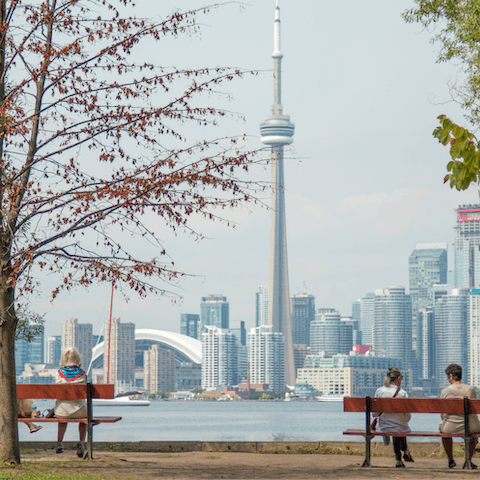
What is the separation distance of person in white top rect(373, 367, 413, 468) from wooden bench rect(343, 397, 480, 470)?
12 cm

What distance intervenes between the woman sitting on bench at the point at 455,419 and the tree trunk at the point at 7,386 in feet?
15.9

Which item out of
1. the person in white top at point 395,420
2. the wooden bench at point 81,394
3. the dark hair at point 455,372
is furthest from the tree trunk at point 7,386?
the dark hair at point 455,372

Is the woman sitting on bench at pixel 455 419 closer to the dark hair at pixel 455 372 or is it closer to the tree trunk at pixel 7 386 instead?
the dark hair at pixel 455 372

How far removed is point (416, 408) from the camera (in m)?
10.1

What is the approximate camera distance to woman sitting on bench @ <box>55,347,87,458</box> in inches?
408

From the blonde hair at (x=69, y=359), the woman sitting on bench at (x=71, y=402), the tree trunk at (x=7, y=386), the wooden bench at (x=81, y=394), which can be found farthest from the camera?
the blonde hair at (x=69, y=359)

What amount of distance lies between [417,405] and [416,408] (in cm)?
10

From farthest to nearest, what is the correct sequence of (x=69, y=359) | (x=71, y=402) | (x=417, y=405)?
(x=69, y=359)
(x=71, y=402)
(x=417, y=405)

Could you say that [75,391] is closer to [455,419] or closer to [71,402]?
[71,402]

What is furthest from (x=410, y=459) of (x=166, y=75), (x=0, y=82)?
(x=0, y=82)

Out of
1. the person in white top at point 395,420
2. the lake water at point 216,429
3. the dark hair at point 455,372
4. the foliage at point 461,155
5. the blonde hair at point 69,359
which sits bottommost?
the lake water at point 216,429

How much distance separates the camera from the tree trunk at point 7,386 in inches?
378

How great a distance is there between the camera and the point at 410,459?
10.5 metres

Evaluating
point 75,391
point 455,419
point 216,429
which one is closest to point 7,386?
point 75,391
